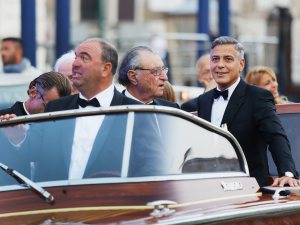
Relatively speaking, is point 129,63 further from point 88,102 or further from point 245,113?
point 88,102

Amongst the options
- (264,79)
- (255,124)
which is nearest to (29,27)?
(264,79)

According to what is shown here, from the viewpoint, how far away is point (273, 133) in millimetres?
8086

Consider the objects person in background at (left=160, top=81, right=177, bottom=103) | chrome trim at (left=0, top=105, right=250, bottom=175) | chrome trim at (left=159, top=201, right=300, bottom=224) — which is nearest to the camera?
chrome trim at (left=159, top=201, right=300, bottom=224)

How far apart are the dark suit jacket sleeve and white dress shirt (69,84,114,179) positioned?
4.43ft

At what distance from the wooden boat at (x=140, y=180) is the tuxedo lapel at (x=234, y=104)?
1025 millimetres

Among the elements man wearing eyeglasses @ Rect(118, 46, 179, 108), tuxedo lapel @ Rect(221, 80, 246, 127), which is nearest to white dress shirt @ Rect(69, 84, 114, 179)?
tuxedo lapel @ Rect(221, 80, 246, 127)

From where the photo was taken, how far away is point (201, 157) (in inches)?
285

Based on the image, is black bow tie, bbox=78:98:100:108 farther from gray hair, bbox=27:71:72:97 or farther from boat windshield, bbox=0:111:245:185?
gray hair, bbox=27:71:72:97

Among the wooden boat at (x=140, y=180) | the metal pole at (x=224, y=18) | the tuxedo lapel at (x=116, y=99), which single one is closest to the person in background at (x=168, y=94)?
the tuxedo lapel at (x=116, y=99)

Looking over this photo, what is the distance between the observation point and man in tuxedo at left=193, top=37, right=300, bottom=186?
8.05 m

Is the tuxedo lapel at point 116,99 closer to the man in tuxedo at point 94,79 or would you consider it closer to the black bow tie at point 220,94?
the man in tuxedo at point 94,79

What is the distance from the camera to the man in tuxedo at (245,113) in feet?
26.4

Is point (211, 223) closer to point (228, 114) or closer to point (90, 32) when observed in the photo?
point (228, 114)

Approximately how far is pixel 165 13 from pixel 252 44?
2778cm
